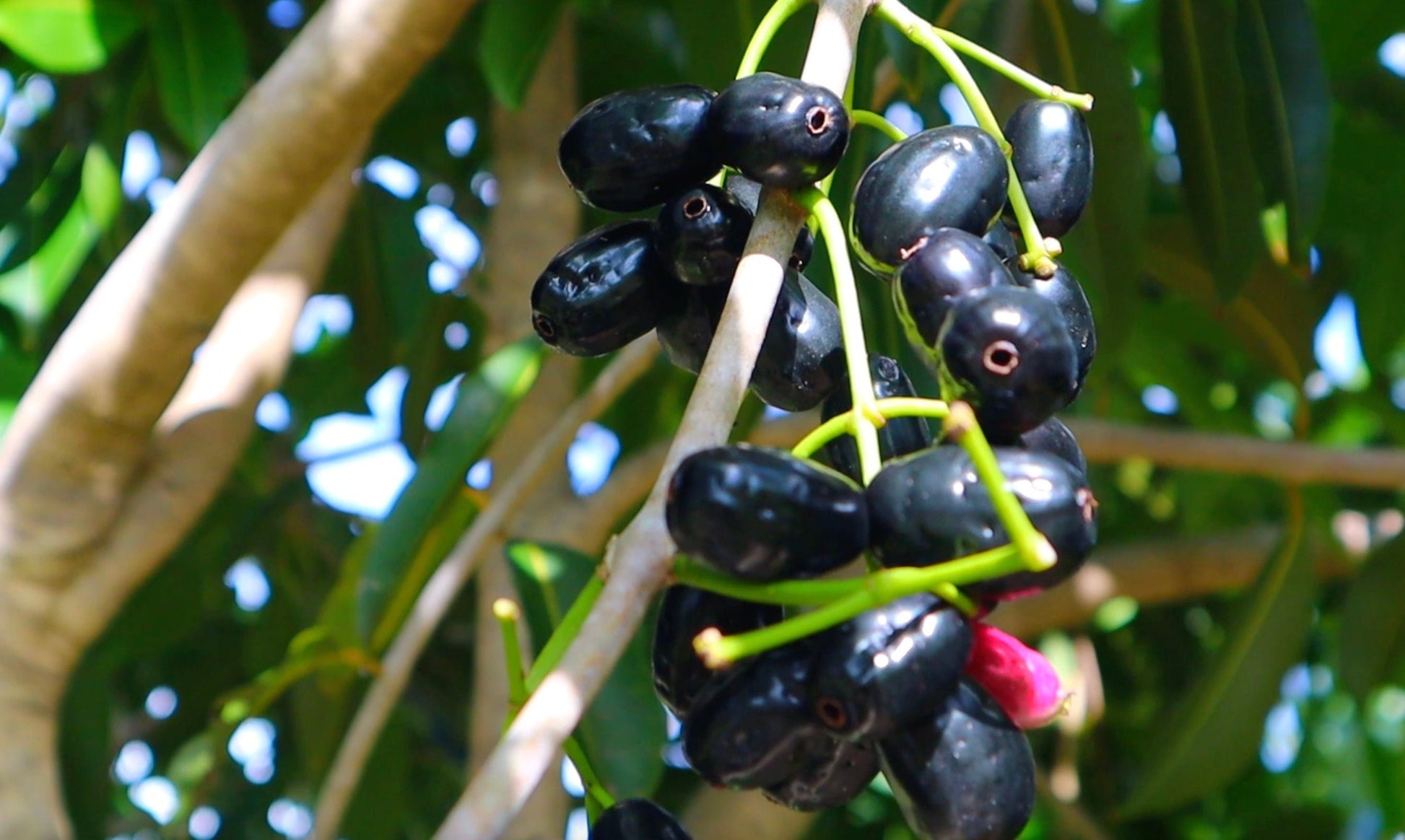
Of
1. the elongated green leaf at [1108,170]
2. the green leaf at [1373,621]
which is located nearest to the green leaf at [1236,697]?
the green leaf at [1373,621]

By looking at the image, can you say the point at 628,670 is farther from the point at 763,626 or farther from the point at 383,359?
the point at 383,359

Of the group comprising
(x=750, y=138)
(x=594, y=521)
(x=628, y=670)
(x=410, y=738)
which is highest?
(x=750, y=138)

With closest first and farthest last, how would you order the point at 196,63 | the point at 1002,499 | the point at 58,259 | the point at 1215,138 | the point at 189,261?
the point at 1002,499
the point at 189,261
the point at 1215,138
the point at 196,63
the point at 58,259

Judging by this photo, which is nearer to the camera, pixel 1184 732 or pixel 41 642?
pixel 41 642

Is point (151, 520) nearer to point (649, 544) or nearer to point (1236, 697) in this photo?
point (649, 544)

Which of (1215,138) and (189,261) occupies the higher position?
(189,261)

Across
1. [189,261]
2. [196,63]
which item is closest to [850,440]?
[189,261]

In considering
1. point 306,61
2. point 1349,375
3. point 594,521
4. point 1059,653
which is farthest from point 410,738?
point 1349,375

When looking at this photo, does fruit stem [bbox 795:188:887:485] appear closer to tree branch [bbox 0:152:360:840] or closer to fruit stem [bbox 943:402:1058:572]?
fruit stem [bbox 943:402:1058:572]
